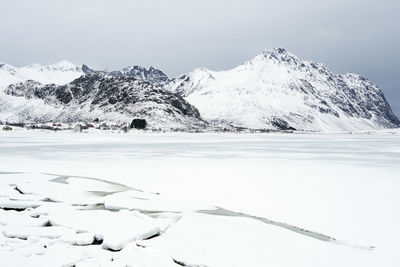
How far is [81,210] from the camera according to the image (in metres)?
10.7

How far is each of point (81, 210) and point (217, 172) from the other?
999cm

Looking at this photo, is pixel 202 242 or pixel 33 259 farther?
pixel 202 242

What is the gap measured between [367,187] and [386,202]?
2.86m

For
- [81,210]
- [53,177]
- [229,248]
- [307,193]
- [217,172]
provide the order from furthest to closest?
[217,172], [53,177], [307,193], [81,210], [229,248]

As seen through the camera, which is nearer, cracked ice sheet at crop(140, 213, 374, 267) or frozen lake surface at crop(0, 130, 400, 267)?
cracked ice sheet at crop(140, 213, 374, 267)

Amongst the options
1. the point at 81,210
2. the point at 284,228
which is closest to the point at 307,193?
the point at 284,228

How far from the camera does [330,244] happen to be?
25.8ft

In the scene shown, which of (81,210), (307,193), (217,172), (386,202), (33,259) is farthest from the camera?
(217,172)

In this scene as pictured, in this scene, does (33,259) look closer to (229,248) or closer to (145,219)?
(145,219)

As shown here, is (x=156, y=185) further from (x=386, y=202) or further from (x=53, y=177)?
(x=386, y=202)

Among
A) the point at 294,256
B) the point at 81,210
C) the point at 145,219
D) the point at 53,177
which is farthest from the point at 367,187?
the point at 53,177

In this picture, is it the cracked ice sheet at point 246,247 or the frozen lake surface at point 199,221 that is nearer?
the cracked ice sheet at point 246,247

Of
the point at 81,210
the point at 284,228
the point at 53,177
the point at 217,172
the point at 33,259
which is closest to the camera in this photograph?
the point at 33,259

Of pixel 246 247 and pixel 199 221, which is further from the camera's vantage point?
pixel 199 221
